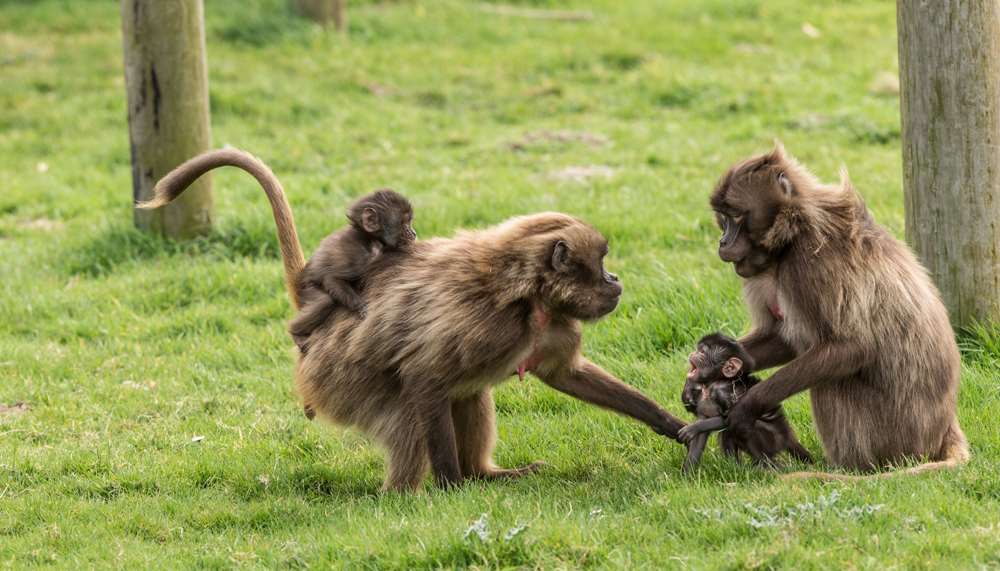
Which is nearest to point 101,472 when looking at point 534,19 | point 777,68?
point 777,68

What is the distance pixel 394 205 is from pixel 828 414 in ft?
7.56

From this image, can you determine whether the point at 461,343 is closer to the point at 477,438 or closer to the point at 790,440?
the point at 477,438

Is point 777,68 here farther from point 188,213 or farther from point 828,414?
point 828,414

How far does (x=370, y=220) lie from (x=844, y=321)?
233 cm

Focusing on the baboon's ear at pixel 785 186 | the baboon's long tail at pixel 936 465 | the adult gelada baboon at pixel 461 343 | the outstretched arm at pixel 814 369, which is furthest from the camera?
the adult gelada baboon at pixel 461 343

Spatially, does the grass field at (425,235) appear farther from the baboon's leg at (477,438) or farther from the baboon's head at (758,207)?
the baboon's head at (758,207)

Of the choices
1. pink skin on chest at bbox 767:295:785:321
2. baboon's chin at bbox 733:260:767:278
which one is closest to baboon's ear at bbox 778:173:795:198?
baboon's chin at bbox 733:260:767:278

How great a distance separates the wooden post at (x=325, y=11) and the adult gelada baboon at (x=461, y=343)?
1016 centimetres

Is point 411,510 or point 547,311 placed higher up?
point 547,311

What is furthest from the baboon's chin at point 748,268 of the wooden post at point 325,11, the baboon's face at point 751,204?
the wooden post at point 325,11

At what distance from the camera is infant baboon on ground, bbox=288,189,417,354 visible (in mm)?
6176

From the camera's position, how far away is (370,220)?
6250mm

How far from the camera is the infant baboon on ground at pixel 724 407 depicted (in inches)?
228

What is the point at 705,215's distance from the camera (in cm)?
945
